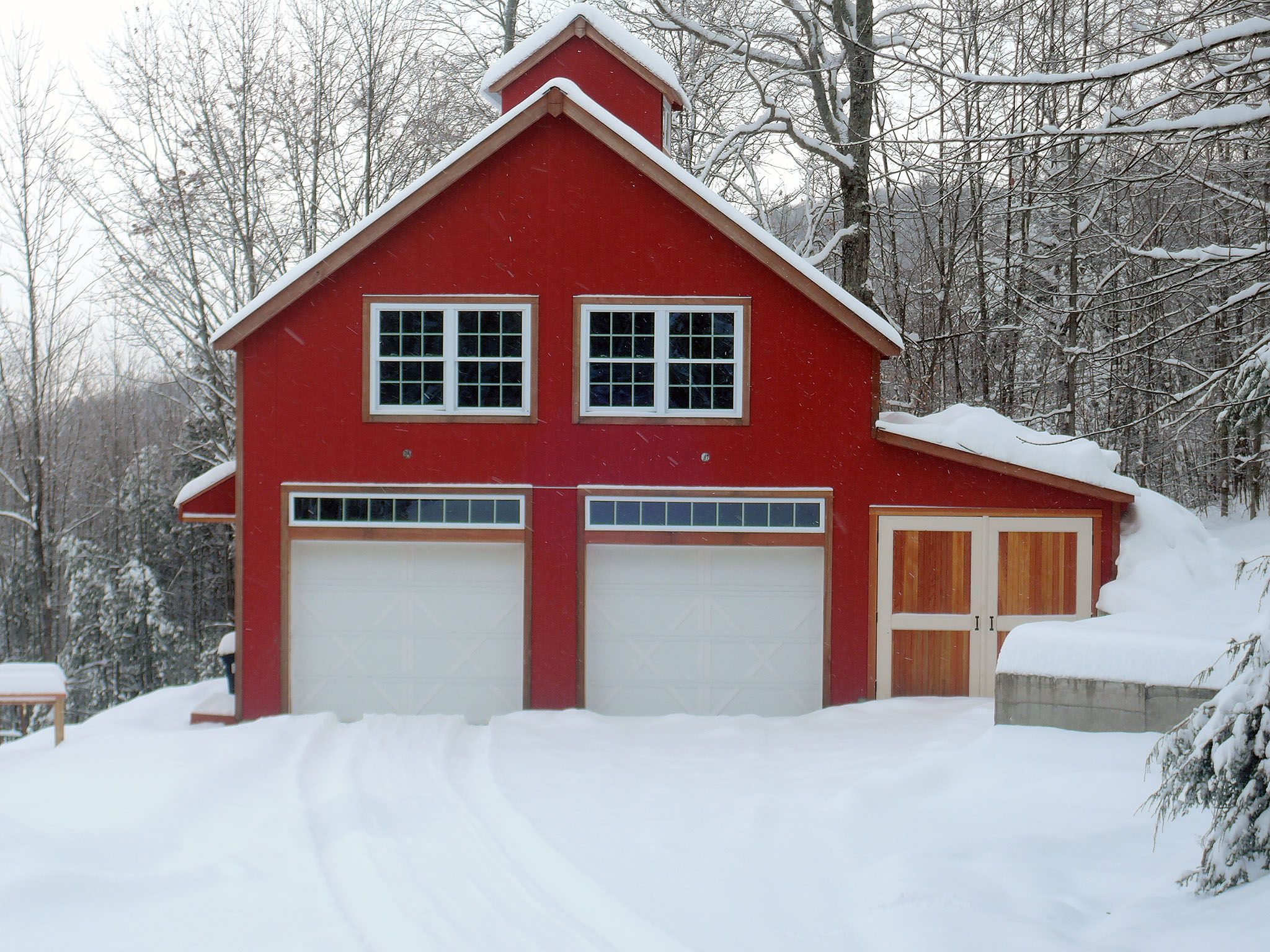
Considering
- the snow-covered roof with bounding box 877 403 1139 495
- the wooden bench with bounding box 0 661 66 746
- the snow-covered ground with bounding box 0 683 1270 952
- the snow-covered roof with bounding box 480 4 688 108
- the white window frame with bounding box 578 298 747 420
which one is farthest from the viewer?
the snow-covered roof with bounding box 480 4 688 108

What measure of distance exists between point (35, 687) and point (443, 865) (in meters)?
5.96

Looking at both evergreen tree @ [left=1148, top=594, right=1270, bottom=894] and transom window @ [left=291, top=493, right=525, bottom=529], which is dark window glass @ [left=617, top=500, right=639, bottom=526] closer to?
transom window @ [left=291, top=493, right=525, bottom=529]

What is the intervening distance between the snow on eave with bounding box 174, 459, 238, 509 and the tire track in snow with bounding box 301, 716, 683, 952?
3.98m

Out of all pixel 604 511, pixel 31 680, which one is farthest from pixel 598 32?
pixel 31 680

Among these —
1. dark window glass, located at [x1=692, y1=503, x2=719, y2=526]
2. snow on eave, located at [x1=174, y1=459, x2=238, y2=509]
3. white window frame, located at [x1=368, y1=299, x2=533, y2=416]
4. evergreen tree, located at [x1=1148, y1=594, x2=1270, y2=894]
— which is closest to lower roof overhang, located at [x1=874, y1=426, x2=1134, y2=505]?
dark window glass, located at [x1=692, y1=503, x2=719, y2=526]

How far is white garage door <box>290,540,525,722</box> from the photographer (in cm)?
1175

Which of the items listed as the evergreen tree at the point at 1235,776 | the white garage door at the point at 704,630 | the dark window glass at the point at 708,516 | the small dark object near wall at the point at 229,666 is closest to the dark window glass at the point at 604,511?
the white garage door at the point at 704,630

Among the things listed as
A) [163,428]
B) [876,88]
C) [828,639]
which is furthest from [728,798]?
[163,428]

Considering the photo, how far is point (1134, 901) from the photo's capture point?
546cm

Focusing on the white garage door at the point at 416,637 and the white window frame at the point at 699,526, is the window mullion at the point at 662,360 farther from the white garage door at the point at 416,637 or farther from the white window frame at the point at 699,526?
the white garage door at the point at 416,637

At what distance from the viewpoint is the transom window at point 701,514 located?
1161 cm

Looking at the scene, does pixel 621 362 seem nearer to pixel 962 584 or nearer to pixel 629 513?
pixel 629 513

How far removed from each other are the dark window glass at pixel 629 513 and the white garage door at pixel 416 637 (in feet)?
4.15

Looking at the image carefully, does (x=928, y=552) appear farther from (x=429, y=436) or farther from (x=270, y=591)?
(x=270, y=591)
